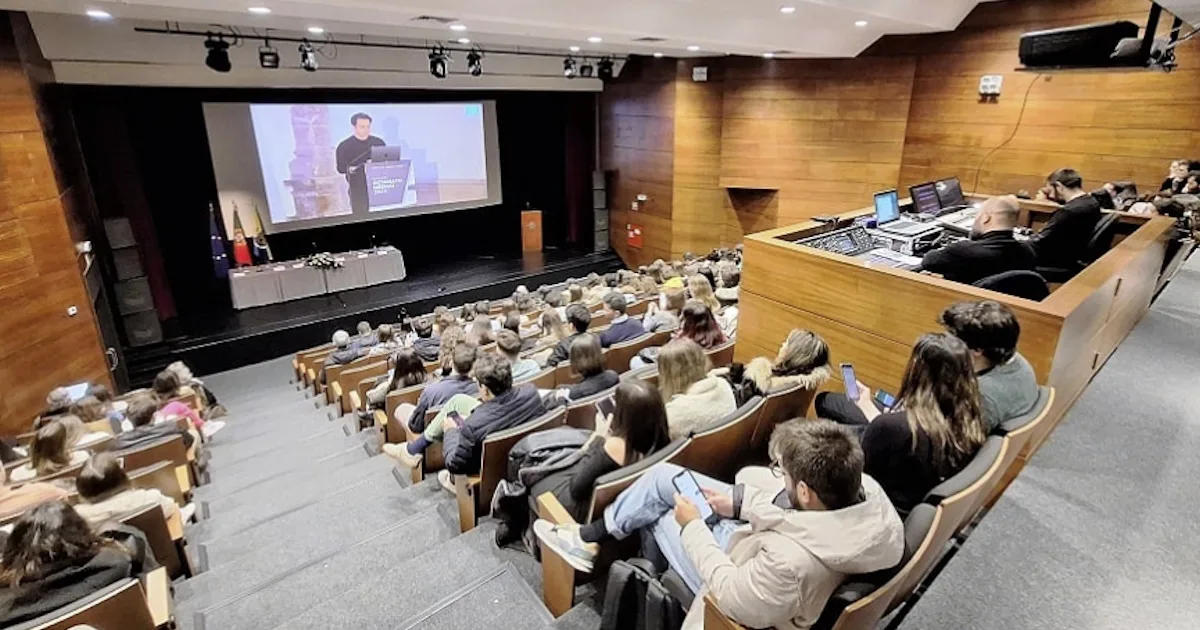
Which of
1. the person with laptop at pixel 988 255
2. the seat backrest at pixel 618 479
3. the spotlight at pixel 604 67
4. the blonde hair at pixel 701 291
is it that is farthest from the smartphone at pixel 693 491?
the spotlight at pixel 604 67

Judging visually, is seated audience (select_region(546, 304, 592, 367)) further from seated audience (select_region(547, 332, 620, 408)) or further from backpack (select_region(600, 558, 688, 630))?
backpack (select_region(600, 558, 688, 630))

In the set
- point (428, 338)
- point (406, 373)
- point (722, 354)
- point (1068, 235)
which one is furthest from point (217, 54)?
point (1068, 235)

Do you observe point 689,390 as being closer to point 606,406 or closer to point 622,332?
point 606,406

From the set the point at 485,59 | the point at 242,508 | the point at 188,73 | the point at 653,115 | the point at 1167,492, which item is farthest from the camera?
the point at 653,115

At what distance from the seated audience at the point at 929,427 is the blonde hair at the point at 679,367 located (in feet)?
2.84

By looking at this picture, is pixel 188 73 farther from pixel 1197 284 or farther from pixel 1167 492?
pixel 1197 284

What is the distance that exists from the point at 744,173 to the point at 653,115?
1.80 metres

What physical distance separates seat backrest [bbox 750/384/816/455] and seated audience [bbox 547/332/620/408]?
0.90 m

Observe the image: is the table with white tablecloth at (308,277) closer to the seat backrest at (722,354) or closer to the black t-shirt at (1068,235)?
the seat backrest at (722,354)

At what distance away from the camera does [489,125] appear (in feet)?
33.7

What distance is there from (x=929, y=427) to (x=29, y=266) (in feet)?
21.2

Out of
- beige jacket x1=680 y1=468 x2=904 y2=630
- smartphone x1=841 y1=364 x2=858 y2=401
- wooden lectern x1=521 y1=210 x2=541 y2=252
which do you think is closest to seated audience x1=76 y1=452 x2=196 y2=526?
beige jacket x1=680 y1=468 x2=904 y2=630

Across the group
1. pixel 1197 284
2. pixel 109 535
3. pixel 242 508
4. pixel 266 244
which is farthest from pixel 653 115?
pixel 109 535

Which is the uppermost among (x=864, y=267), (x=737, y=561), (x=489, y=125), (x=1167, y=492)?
(x=489, y=125)
